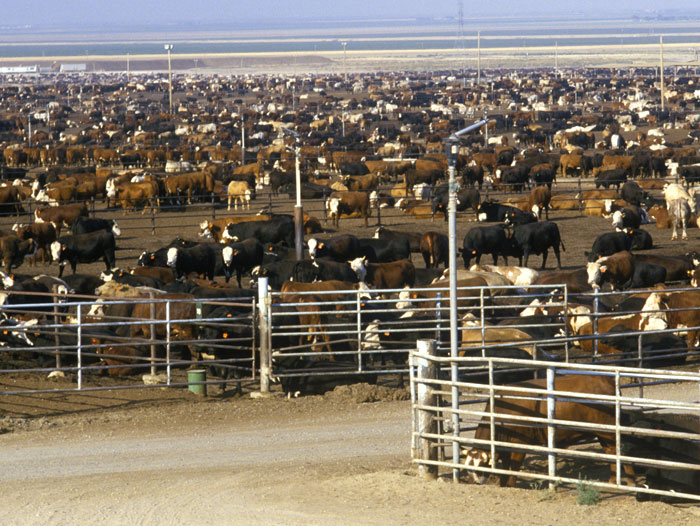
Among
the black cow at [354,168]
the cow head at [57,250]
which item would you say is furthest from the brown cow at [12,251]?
the black cow at [354,168]

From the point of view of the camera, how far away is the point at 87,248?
72.7 feet

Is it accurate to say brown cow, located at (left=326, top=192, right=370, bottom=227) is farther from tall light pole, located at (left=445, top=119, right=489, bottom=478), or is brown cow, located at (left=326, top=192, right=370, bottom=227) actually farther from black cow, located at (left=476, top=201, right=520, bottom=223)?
tall light pole, located at (left=445, top=119, right=489, bottom=478)

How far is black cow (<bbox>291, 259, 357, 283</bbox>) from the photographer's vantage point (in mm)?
18000

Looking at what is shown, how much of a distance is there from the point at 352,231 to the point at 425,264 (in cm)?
525

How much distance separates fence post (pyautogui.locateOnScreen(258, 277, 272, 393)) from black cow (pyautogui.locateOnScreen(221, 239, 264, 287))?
8.18 m

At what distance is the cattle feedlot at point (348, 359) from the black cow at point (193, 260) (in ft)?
0.14

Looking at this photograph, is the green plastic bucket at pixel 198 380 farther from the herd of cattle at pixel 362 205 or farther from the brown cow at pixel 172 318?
the brown cow at pixel 172 318

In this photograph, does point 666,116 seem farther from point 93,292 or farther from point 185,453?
point 185,453

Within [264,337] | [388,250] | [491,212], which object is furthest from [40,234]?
[264,337]

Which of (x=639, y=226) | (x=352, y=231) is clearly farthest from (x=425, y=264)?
(x=639, y=226)

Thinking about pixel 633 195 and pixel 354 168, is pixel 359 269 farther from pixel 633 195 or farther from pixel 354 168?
pixel 354 168

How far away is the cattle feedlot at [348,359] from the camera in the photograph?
7984 millimetres

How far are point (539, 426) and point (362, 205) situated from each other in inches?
803

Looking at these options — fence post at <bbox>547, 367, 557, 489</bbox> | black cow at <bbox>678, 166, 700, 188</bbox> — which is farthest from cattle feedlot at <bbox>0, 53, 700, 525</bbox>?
black cow at <bbox>678, 166, 700, 188</bbox>
